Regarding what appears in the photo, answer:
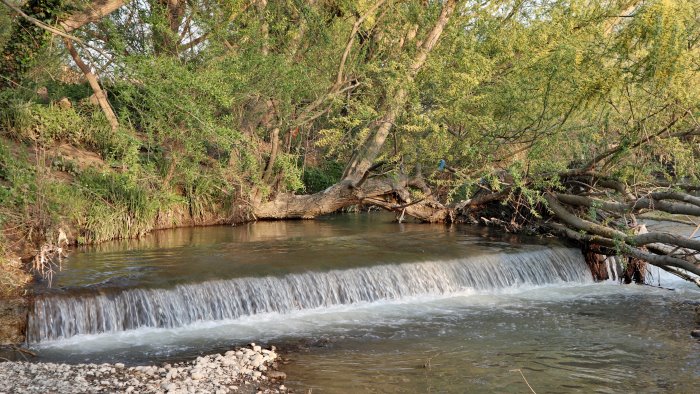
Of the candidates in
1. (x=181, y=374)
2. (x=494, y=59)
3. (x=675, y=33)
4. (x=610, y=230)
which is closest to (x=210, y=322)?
(x=181, y=374)

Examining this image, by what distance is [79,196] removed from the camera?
44.3 ft

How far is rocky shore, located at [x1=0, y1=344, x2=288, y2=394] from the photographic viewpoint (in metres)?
6.68

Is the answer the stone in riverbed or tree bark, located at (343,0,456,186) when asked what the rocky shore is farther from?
tree bark, located at (343,0,456,186)

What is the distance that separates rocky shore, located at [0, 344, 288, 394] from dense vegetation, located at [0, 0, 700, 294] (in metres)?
3.81

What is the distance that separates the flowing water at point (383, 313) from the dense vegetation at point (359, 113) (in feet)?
4.26

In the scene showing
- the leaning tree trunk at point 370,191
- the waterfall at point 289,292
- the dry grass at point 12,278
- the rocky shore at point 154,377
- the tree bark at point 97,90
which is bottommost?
the rocky shore at point 154,377

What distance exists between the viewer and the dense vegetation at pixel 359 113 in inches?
487

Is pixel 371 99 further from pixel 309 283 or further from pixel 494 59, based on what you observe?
pixel 309 283

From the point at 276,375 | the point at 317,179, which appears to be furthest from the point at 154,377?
the point at 317,179

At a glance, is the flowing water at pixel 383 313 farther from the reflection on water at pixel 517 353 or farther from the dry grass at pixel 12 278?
the dry grass at pixel 12 278

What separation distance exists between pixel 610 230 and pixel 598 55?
3.30m

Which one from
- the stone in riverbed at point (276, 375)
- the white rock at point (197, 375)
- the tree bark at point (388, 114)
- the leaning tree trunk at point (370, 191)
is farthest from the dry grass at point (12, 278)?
the tree bark at point (388, 114)

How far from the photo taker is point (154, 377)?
23.3ft

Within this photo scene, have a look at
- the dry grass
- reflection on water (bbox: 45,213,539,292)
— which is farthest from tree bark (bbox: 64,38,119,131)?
the dry grass
